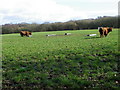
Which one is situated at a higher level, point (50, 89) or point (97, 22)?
point (97, 22)

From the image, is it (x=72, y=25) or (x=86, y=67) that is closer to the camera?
(x=86, y=67)

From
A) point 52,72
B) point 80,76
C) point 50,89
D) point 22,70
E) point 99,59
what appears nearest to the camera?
point 50,89

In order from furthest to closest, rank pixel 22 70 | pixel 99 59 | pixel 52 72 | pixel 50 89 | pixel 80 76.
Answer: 1. pixel 99 59
2. pixel 22 70
3. pixel 52 72
4. pixel 80 76
5. pixel 50 89

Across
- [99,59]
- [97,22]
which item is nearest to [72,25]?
[97,22]

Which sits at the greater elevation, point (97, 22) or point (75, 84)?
point (97, 22)

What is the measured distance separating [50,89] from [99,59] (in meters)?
4.68

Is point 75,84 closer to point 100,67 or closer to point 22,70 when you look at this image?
point 100,67

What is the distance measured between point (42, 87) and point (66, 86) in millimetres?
911

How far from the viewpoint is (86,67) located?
8.23 metres

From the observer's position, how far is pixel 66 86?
6.06 metres

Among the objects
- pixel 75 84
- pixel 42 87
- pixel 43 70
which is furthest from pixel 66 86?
pixel 43 70

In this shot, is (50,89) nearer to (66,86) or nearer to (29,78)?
(66,86)

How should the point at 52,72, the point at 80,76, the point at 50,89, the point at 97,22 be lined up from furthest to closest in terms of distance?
the point at 97,22
the point at 52,72
the point at 80,76
the point at 50,89

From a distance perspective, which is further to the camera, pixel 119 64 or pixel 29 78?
pixel 119 64
